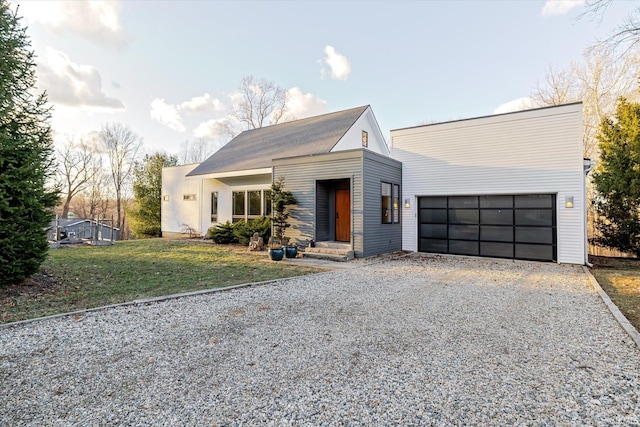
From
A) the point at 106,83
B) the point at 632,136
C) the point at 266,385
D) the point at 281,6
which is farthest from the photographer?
the point at 106,83

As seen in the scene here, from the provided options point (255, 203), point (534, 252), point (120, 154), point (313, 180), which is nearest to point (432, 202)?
point (534, 252)

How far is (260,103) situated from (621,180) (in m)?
26.6

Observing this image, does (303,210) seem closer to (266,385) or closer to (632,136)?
(266,385)

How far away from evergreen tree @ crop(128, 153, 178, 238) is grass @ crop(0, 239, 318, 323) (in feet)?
42.2

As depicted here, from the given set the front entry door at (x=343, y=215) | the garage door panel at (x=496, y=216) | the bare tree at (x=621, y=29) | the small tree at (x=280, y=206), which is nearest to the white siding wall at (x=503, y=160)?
the garage door panel at (x=496, y=216)

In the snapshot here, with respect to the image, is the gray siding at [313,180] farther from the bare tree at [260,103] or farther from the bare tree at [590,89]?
the bare tree at [260,103]

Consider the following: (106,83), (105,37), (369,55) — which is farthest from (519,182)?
(106,83)

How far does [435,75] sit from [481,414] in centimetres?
1624

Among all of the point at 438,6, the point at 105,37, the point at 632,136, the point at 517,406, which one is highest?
the point at 438,6

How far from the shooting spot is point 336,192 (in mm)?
11586

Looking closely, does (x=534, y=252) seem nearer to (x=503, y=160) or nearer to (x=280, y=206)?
(x=503, y=160)

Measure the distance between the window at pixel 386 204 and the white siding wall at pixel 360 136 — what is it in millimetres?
Result: 2757

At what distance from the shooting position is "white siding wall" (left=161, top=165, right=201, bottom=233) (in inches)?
683

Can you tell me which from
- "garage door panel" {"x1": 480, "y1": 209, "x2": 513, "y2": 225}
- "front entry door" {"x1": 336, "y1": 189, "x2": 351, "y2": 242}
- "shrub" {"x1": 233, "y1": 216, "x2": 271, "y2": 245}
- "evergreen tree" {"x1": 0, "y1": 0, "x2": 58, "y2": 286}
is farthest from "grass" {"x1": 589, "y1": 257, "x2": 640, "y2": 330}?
"shrub" {"x1": 233, "y1": 216, "x2": 271, "y2": 245}
